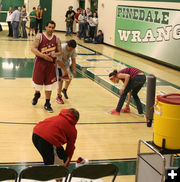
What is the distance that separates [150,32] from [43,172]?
Result: 13.1m

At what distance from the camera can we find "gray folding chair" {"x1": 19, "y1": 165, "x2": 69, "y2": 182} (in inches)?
173

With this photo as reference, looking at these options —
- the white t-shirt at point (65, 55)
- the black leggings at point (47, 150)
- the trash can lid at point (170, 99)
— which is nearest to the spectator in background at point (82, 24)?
the white t-shirt at point (65, 55)

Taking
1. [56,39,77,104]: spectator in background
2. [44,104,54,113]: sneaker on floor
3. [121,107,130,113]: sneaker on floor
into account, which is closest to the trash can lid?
[121,107,130,113]: sneaker on floor

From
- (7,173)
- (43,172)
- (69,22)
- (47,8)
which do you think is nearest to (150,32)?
(69,22)

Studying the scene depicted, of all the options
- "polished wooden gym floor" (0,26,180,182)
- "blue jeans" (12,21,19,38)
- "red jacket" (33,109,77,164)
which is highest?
"red jacket" (33,109,77,164)

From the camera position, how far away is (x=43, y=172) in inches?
175

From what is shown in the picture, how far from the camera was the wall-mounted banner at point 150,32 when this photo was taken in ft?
49.8

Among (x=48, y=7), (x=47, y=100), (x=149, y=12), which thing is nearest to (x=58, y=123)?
(x=47, y=100)

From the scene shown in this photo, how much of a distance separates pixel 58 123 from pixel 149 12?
12612mm

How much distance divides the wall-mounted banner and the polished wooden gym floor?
562mm

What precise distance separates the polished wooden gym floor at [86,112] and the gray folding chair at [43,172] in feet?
6.07

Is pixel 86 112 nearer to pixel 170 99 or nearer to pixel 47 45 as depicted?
pixel 47 45

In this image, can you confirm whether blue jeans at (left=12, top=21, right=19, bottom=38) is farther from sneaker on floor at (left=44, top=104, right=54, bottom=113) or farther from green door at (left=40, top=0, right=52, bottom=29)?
sneaker on floor at (left=44, top=104, right=54, bottom=113)

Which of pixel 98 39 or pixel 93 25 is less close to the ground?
pixel 93 25
